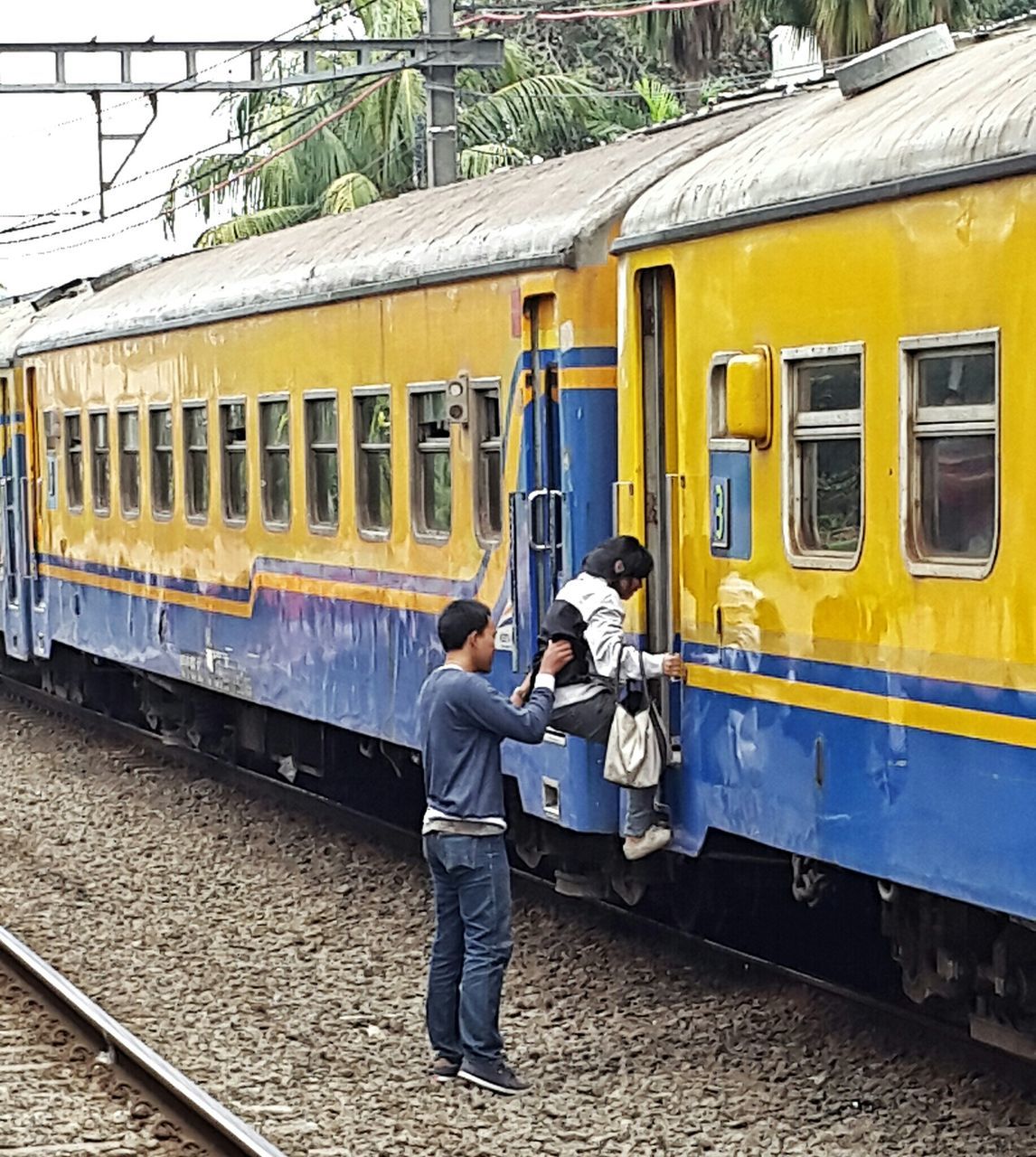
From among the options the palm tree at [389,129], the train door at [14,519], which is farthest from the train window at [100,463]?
the palm tree at [389,129]

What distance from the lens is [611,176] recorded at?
34.5ft

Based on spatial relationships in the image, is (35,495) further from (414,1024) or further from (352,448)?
(414,1024)

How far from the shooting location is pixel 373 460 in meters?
12.8

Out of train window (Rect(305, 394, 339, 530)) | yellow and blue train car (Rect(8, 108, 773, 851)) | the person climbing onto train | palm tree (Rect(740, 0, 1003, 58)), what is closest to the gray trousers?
the person climbing onto train

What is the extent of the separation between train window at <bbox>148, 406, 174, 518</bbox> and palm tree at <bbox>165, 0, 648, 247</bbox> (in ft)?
65.6

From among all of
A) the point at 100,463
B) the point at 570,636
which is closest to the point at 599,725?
the point at 570,636

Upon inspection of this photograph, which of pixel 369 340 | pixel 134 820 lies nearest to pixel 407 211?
pixel 369 340

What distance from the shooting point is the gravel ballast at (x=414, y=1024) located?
820cm

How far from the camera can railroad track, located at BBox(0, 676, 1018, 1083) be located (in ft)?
29.3

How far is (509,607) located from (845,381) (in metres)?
3.11

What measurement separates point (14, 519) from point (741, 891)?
1204 centimetres

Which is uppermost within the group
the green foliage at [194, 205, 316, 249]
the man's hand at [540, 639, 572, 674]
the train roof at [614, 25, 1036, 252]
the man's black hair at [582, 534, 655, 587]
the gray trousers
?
the green foliage at [194, 205, 316, 249]

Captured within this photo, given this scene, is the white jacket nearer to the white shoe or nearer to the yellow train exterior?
the yellow train exterior

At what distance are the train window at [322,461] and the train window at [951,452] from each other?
6.08 metres
